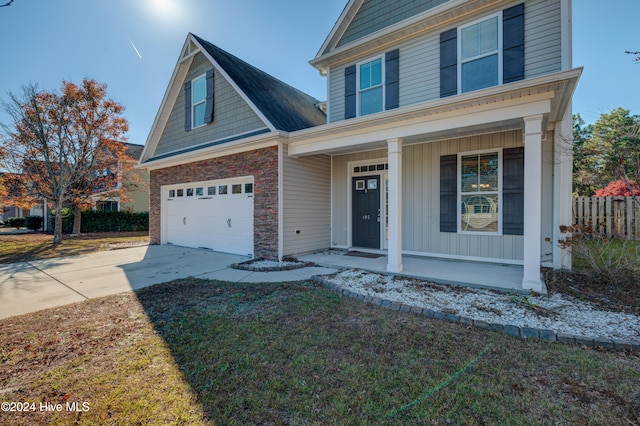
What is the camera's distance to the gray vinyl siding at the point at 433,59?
5742 mm

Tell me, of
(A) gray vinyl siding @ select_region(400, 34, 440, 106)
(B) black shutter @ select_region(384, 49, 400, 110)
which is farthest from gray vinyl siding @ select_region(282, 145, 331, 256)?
(A) gray vinyl siding @ select_region(400, 34, 440, 106)

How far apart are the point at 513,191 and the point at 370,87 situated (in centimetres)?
433

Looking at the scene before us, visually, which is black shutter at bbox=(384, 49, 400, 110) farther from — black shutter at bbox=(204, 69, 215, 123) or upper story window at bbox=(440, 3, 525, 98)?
black shutter at bbox=(204, 69, 215, 123)

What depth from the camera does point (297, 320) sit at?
3.86 metres

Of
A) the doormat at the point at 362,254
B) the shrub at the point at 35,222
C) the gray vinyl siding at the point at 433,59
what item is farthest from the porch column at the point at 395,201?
the shrub at the point at 35,222

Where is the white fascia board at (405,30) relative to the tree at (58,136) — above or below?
above

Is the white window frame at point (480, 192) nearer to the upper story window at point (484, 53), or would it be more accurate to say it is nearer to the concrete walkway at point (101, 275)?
the upper story window at point (484, 53)

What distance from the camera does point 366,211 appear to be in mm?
8484

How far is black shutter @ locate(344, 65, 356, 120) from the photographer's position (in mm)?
8141

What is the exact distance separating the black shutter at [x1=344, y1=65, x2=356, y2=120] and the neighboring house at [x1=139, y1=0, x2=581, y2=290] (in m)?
0.05

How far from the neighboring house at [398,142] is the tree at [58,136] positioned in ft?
15.4

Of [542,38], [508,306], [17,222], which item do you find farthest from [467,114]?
[17,222]

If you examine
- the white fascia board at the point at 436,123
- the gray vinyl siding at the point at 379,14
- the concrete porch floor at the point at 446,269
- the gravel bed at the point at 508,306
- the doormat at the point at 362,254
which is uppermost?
the gray vinyl siding at the point at 379,14

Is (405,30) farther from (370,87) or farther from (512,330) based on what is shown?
(512,330)
